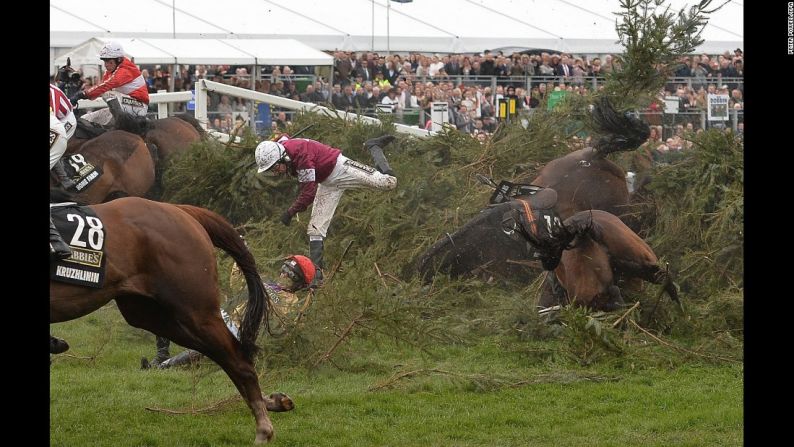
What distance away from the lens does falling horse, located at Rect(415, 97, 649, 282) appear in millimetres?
12031

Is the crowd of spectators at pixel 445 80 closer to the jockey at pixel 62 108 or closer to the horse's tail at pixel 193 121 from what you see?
the horse's tail at pixel 193 121

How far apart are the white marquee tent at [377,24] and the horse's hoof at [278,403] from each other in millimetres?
14443

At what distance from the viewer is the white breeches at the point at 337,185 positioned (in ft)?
41.2

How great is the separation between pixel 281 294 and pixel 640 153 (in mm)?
5696

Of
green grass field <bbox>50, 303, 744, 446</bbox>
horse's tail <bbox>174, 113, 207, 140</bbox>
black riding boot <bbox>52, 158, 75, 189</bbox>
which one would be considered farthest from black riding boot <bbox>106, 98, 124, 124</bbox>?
green grass field <bbox>50, 303, 744, 446</bbox>

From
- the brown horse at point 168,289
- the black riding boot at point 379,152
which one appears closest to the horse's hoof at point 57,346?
the brown horse at point 168,289

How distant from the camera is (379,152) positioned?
42.6 ft

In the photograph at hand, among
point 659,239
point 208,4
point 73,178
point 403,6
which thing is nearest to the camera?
point 659,239

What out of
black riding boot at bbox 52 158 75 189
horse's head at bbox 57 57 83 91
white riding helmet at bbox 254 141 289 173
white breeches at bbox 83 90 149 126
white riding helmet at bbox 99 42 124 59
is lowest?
black riding boot at bbox 52 158 75 189

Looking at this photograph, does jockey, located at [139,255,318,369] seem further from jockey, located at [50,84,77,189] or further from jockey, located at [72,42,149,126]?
jockey, located at [72,42,149,126]

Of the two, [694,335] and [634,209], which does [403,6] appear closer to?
[634,209]

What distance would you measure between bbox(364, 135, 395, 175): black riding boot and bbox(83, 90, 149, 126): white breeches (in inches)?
132

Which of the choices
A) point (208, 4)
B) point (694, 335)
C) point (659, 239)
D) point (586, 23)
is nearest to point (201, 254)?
point (694, 335)
